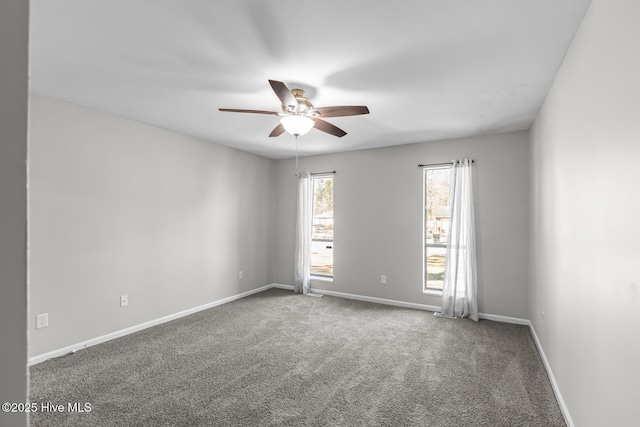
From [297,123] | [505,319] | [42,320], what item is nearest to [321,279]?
[505,319]

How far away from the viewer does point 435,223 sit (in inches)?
185

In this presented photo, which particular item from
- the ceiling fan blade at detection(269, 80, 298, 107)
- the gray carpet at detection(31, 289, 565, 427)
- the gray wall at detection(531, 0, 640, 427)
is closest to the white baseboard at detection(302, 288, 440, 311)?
the gray carpet at detection(31, 289, 565, 427)

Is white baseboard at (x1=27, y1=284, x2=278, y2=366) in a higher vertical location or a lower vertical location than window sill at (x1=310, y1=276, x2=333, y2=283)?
lower

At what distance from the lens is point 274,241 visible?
6.08m

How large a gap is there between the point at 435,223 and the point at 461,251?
21.6 inches

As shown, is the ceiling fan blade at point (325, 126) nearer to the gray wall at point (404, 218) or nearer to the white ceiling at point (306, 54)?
the white ceiling at point (306, 54)

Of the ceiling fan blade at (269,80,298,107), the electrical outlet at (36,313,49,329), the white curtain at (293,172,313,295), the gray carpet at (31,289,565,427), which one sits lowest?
the gray carpet at (31,289,565,427)

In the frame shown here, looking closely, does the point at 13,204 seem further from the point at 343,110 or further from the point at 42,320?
the point at 42,320

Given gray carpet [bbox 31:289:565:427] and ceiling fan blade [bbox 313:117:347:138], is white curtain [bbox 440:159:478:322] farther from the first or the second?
ceiling fan blade [bbox 313:117:347:138]

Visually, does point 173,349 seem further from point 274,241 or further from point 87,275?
point 274,241

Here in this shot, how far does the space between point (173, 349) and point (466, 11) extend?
144 inches

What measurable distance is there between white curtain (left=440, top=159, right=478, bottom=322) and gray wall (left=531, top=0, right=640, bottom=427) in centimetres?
158

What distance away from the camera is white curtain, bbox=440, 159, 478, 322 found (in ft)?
13.9

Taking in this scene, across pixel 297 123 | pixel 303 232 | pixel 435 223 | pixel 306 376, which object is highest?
pixel 297 123
